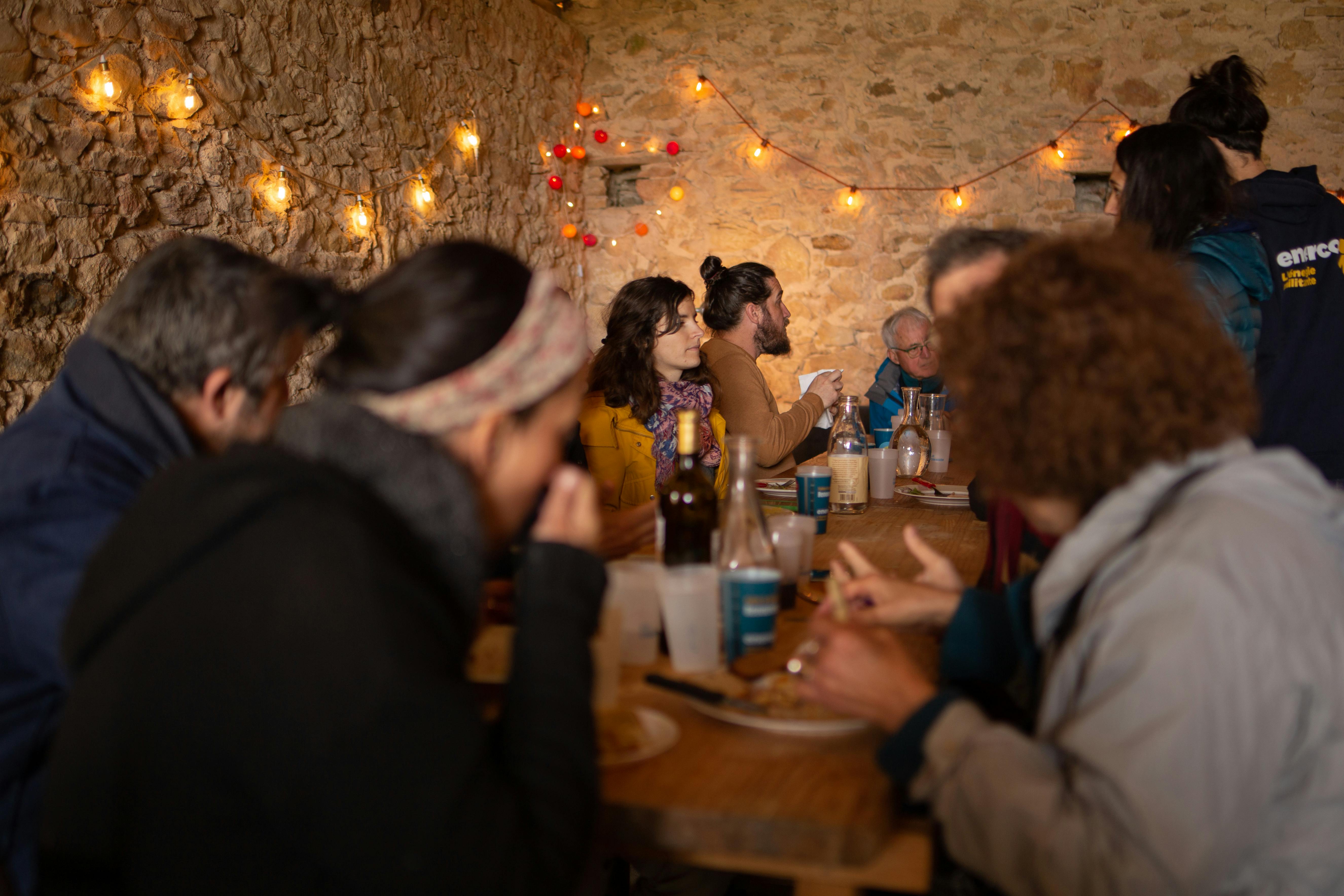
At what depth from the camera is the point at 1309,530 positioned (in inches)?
33.6

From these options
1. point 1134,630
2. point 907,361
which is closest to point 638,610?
point 1134,630

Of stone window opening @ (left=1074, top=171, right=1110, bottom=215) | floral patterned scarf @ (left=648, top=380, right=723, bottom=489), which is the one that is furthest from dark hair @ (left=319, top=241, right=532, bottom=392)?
stone window opening @ (left=1074, top=171, right=1110, bottom=215)

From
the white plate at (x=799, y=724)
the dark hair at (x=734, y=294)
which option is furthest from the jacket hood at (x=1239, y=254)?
the dark hair at (x=734, y=294)

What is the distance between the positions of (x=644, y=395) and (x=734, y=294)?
3.64 feet

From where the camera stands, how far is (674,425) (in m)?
3.34

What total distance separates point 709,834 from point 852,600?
1.99 ft

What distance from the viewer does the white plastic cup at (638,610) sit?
49.4 inches

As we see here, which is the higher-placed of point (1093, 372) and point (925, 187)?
point (925, 187)

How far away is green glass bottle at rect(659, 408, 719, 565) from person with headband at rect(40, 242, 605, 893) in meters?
0.62

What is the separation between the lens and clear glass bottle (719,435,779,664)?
4.00ft

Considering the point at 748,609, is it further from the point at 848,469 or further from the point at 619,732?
the point at 848,469

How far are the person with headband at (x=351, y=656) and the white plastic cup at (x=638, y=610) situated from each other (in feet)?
1.13

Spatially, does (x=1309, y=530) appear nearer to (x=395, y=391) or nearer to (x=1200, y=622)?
(x=1200, y=622)

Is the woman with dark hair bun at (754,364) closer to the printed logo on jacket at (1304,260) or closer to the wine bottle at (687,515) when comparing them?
the printed logo on jacket at (1304,260)
